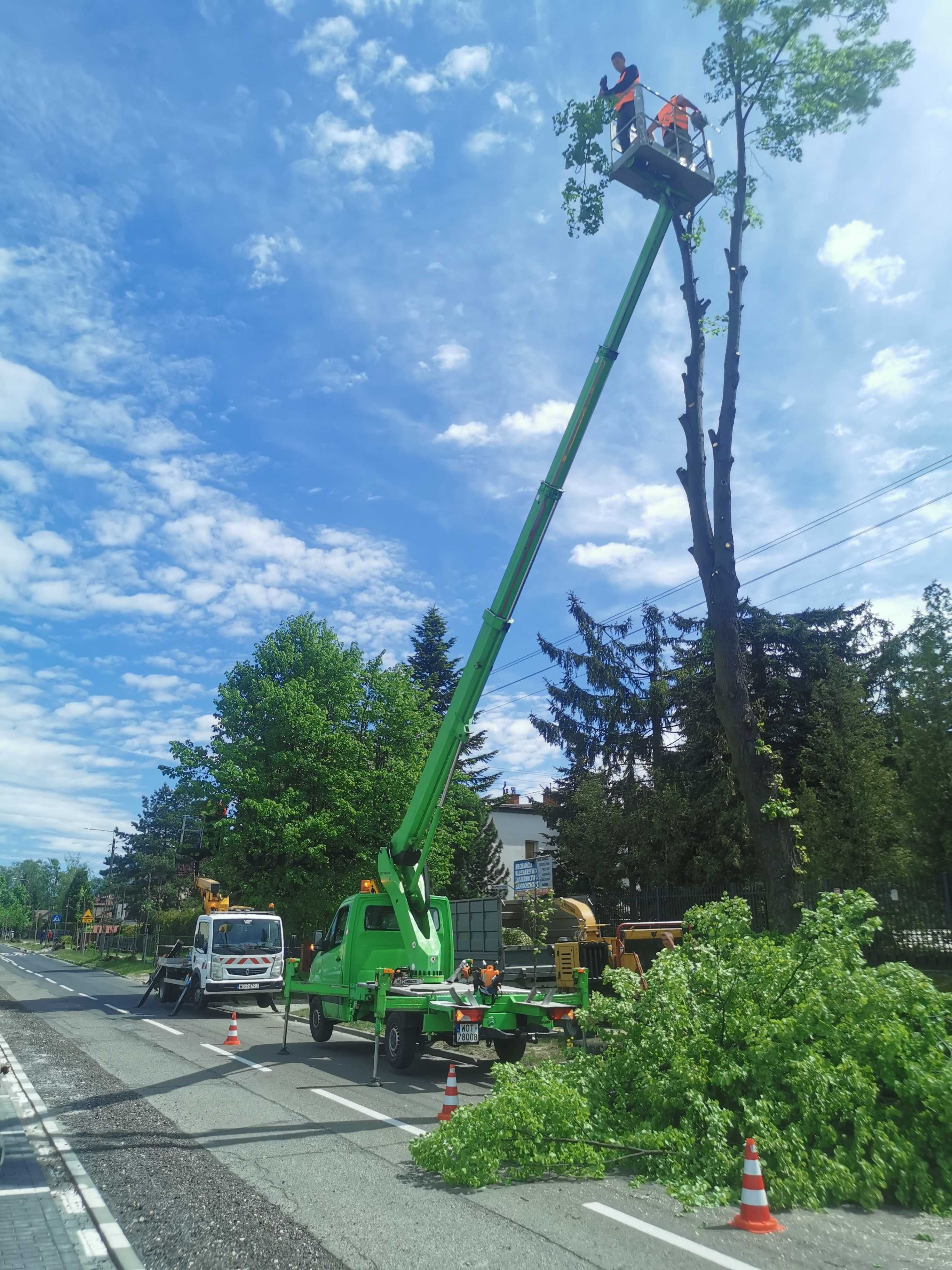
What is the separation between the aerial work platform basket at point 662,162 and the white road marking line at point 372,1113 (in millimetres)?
12167

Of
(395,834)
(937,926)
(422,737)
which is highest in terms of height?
(422,737)

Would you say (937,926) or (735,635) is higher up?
(735,635)

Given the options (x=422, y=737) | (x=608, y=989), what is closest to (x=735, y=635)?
(x=608, y=989)

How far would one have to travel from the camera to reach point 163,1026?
55.6ft

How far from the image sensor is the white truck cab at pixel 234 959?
19.7m

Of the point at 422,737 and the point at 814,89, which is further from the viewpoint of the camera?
the point at 422,737

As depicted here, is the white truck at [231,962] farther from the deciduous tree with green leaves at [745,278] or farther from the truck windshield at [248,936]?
the deciduous tree with green leaves at [745,278]

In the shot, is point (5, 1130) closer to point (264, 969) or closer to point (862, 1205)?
point (862, 1205)

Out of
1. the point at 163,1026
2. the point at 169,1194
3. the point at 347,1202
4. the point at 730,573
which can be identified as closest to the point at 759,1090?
the point at 347,1202

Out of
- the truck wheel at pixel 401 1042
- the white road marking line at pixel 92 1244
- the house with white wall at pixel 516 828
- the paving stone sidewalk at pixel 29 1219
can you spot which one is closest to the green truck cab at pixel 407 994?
the truck wheel at pixel 401 1042

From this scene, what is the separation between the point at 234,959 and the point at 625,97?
18.6 m

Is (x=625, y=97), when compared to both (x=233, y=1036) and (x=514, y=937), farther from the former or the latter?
(x=514, y=937)

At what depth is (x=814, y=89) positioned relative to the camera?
518 inches

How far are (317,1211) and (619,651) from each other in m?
Result: 31.5
